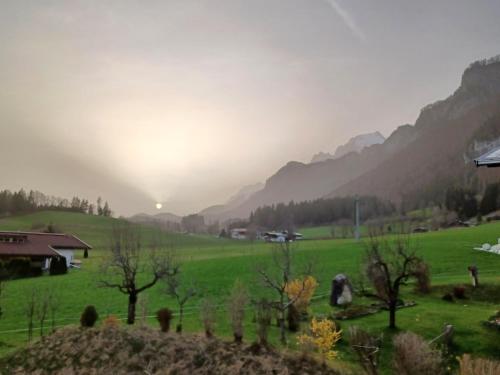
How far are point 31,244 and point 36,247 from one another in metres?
1.53

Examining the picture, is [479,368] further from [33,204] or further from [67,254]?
[33,204]

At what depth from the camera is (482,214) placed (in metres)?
105

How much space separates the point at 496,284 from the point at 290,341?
61.8ft

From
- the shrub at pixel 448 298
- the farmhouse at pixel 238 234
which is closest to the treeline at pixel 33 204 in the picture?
the farmhouse at pixel 238 234

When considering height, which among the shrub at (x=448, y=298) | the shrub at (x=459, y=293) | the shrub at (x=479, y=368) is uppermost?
the shrub at (x=479, y=368)

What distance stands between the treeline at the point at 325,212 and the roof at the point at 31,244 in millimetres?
91371

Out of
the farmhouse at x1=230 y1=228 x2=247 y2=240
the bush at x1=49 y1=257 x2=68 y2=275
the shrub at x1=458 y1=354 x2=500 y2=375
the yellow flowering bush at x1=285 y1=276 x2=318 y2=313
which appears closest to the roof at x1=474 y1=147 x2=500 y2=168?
the shrub at x1=458 y1=354 x2=500 y2=375

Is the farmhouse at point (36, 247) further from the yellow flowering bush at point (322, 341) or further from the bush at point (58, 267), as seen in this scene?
the yellow flowering bush at point (322, 341)

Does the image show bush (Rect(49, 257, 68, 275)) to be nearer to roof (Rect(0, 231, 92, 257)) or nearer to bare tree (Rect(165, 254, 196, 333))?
roof (Rect(0, 231, 92, 257))

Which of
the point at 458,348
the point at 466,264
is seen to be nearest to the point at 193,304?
the point at 458,348

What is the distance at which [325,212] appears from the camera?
156500 mm

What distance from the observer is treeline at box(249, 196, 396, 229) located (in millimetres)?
153625

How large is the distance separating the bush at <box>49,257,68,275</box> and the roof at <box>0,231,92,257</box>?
10.7ft

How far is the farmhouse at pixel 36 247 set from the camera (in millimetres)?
56750
